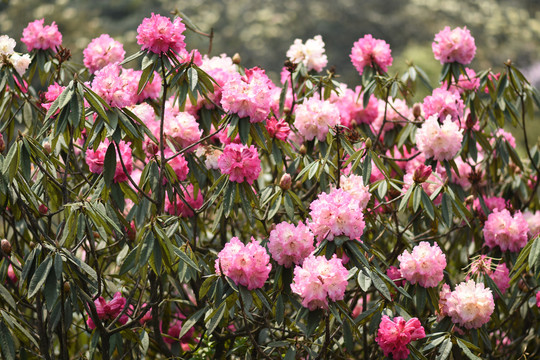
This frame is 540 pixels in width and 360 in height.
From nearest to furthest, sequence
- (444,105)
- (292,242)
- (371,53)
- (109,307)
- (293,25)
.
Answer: (292,242) → (109,307) → (444,105) → (371,53) → (293,25)

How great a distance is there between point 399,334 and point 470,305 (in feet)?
1.04

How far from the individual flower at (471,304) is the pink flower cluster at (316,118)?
0.69 metres

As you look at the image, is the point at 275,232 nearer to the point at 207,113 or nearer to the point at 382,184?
the point at 382,184

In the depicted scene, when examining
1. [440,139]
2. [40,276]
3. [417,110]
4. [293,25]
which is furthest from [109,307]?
[293,25]

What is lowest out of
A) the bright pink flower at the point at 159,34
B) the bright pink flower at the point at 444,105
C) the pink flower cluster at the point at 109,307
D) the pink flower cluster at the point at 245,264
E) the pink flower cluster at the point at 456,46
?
the pink flower cluster at the point at 109,307

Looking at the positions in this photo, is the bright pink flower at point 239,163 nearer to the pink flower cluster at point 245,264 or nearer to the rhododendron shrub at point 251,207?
the rhododendron shrub at point 251,207

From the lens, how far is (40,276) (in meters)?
1.66

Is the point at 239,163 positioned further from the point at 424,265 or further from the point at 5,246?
the point at 5,246

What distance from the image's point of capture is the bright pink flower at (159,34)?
1953mm

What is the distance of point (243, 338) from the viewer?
2.32 metres

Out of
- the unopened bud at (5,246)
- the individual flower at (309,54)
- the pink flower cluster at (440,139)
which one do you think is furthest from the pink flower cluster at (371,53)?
the unopened bud at (5,246)

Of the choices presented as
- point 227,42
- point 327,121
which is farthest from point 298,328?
point 227,42

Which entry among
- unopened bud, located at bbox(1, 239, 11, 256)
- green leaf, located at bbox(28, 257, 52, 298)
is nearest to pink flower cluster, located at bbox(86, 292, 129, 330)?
unopened bud, located at bbox(1, 239, 11, 256)

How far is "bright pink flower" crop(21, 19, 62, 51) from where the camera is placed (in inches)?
101
